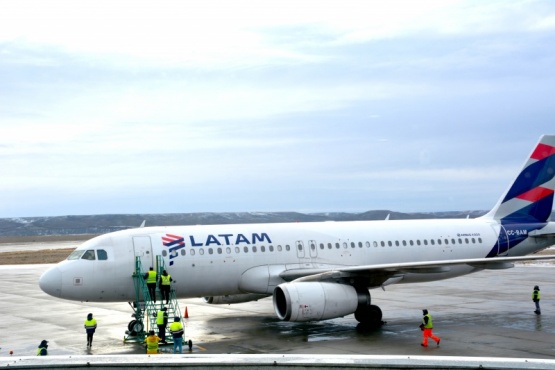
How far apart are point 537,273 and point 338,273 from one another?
27706 millimetres

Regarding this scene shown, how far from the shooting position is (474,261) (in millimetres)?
23422

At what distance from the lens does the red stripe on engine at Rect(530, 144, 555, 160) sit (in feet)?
106

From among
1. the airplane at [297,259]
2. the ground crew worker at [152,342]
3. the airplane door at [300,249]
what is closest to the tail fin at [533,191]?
the airplane at [297,259]

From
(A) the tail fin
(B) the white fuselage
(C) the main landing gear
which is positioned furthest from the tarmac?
(A) the tail fin

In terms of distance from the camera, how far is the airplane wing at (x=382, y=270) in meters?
23.4

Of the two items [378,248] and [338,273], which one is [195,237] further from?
[378,248]

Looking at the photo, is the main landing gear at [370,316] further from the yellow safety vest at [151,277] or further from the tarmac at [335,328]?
the yellow safety vest at [151,277]

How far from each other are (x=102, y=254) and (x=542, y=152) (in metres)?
21.9

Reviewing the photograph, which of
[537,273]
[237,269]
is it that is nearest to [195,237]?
[237,269]

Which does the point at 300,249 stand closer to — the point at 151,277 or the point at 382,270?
the point at 382,270

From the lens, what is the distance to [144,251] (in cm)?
2406

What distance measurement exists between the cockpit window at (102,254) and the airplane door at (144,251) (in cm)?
106

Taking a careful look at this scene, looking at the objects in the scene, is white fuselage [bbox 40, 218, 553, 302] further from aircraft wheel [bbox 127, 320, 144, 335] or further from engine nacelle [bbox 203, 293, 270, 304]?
engine nacelle [bbox 203, 293, 270, 304]

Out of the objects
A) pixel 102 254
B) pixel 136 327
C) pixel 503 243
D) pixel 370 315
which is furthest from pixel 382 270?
pixel 102 254
